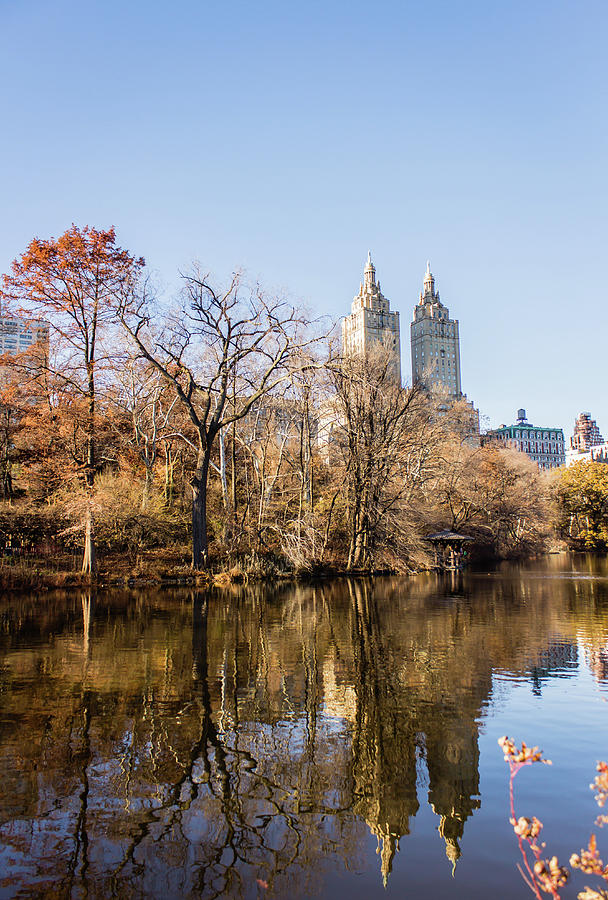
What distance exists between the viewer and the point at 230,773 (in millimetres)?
5789

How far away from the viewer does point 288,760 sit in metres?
6.10

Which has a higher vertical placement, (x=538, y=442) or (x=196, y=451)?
(x=538, y=442)

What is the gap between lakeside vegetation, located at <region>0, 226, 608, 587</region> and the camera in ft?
88.0

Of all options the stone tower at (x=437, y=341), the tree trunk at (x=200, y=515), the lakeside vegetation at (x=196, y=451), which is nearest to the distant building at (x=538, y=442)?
the stone tower at (x=437, y=341)

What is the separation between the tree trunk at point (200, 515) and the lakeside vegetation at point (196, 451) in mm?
67

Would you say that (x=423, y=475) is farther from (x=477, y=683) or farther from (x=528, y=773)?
(x=528, y=773)

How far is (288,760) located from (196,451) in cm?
3037

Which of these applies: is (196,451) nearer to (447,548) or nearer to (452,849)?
(447,548)

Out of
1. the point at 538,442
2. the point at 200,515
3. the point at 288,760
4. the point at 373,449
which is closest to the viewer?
the point at 288,760

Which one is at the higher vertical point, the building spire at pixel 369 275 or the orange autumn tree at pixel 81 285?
the building spire at pixel 369 275

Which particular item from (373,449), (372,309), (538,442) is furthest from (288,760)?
(538,442)

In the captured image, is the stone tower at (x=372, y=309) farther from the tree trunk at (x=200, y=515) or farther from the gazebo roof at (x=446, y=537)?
the tree trunk at (x=200, y=515)

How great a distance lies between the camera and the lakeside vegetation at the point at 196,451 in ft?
88.0

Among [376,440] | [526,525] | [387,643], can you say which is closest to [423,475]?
[376,440]
